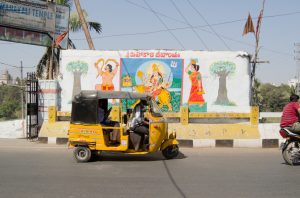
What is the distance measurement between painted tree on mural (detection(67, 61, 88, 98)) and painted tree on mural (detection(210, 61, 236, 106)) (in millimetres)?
5037

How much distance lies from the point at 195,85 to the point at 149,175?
8.64 metres

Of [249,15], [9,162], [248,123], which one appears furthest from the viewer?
[249,15]

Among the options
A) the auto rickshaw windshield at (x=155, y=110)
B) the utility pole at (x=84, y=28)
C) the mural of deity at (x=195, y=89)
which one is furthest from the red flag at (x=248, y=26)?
the auto rickshaw windshield at (x=155, y=110)

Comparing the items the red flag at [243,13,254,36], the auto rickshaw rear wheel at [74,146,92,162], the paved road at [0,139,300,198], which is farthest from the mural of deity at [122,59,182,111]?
the auto rickshaw rear wheel at [74,146,92,162]

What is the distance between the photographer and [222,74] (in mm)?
16125

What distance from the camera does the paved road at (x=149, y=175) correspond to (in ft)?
21.2

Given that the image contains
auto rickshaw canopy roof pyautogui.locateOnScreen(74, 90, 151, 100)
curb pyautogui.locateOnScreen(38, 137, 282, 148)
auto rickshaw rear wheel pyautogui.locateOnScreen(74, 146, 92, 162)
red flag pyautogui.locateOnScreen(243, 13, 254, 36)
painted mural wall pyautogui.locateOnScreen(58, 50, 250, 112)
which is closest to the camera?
auto rickshaw rear wheel pyautogui.locateOnScreen(74, 146, 92, 162)

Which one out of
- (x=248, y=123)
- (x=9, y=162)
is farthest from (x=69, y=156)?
(x=248, y=123)

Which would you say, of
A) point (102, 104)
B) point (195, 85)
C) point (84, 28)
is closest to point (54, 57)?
point (84, 28)

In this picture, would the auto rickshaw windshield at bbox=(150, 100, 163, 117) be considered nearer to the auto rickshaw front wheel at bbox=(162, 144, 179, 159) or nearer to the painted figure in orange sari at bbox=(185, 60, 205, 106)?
the auto rickshaw front wheel at bbox=(162, 144, 179, 159)

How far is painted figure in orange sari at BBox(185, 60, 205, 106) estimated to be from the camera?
16141mm

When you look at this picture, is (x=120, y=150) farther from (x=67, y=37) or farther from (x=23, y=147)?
(x=67, y=37)

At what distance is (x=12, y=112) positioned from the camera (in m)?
58.0

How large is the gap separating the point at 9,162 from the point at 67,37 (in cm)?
956
